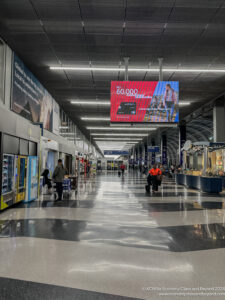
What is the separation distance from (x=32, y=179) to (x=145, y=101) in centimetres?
509

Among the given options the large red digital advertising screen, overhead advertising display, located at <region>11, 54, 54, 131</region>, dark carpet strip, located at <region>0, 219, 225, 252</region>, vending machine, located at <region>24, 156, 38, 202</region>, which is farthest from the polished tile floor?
overhead advertising display, located at <region>11, 54, 54, 131</region>

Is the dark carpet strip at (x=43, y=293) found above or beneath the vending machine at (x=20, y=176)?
beneath

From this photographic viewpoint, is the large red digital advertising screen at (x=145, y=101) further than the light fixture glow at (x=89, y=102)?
No

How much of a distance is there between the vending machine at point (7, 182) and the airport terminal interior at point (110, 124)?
1.3 inches

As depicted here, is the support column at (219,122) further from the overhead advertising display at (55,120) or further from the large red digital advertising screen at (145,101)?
the overhead advertising display at (55,120)

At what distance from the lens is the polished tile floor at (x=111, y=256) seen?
3.00 metres

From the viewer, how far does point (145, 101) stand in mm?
9859

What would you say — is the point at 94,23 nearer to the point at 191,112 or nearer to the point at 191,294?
the point at 191,294

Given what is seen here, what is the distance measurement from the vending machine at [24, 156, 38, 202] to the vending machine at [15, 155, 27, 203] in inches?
5.6

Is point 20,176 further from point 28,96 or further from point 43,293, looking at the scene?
point 43,293

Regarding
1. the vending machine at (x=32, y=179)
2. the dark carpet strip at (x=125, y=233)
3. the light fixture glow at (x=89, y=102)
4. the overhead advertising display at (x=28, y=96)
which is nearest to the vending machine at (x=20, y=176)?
the vending machine at (x=32, y=179)

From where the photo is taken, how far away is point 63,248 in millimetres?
4477

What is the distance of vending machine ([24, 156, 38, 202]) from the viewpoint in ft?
32.9

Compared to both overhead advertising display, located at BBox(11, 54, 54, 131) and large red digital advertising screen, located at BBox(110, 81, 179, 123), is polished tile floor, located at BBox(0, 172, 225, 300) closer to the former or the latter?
large red digital advertising screen, located at BBox(110, 81, 179, 123)
